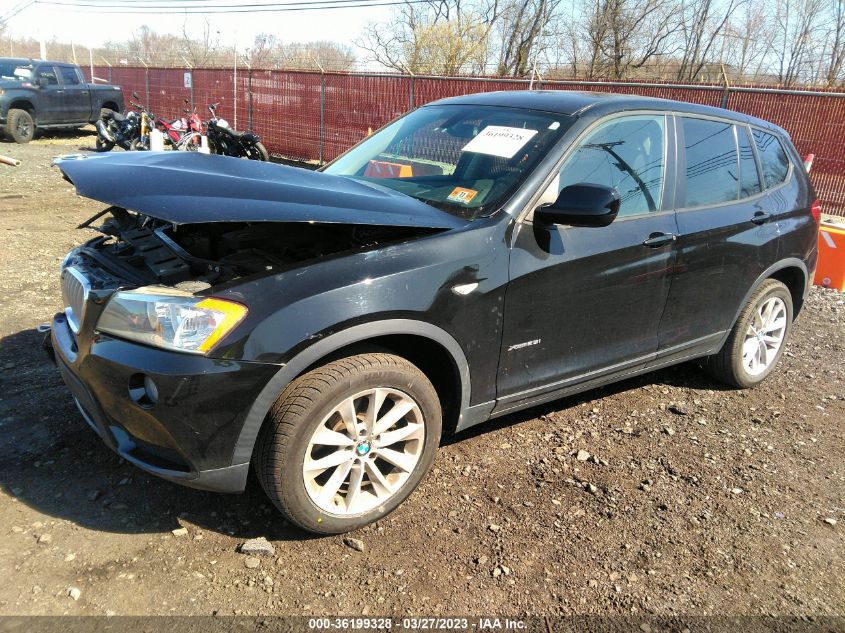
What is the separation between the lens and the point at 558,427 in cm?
384


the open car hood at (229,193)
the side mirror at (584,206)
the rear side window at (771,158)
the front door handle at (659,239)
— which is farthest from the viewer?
the rear side window at (771,158)

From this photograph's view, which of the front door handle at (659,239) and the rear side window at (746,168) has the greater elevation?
the rear side window at (746,168)

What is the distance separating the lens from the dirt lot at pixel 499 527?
2475 mm

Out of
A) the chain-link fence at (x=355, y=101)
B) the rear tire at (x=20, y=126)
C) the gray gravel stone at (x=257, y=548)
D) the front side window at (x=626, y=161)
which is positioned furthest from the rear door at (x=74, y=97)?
the gray gravel stone at (x=257, y=548)

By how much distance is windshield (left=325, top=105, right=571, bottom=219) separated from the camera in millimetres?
3141

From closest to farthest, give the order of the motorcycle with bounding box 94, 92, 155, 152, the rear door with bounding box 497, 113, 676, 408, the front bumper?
the front bumper < the rear door with bounding box 497, 113, 676, 408 < the motorcycle with bounding box 94, 92, 155, 152

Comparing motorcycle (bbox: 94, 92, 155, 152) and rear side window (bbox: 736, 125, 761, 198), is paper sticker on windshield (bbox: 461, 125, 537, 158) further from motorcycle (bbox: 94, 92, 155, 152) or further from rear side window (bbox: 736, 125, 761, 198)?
motorcycle (bbox: 94, 92, 155, 152)

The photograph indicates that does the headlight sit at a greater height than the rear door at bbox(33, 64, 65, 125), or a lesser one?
lesser

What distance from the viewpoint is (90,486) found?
9.81 ft

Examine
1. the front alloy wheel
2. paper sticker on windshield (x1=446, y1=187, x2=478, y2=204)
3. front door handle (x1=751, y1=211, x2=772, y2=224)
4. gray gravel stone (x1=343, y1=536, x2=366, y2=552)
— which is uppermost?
paper sticker on windshield (x1=446, y1=187, x2=478, y2=204)

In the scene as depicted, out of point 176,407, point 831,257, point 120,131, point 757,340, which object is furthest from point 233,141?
point 176,407

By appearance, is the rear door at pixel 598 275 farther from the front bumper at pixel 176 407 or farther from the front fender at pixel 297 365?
the front bumper at pixel 176 407

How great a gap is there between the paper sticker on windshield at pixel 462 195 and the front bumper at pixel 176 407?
4.20ft

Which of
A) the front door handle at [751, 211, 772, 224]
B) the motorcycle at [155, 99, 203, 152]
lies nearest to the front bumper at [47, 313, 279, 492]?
the front door handle at [751, 211, 772, 224]
